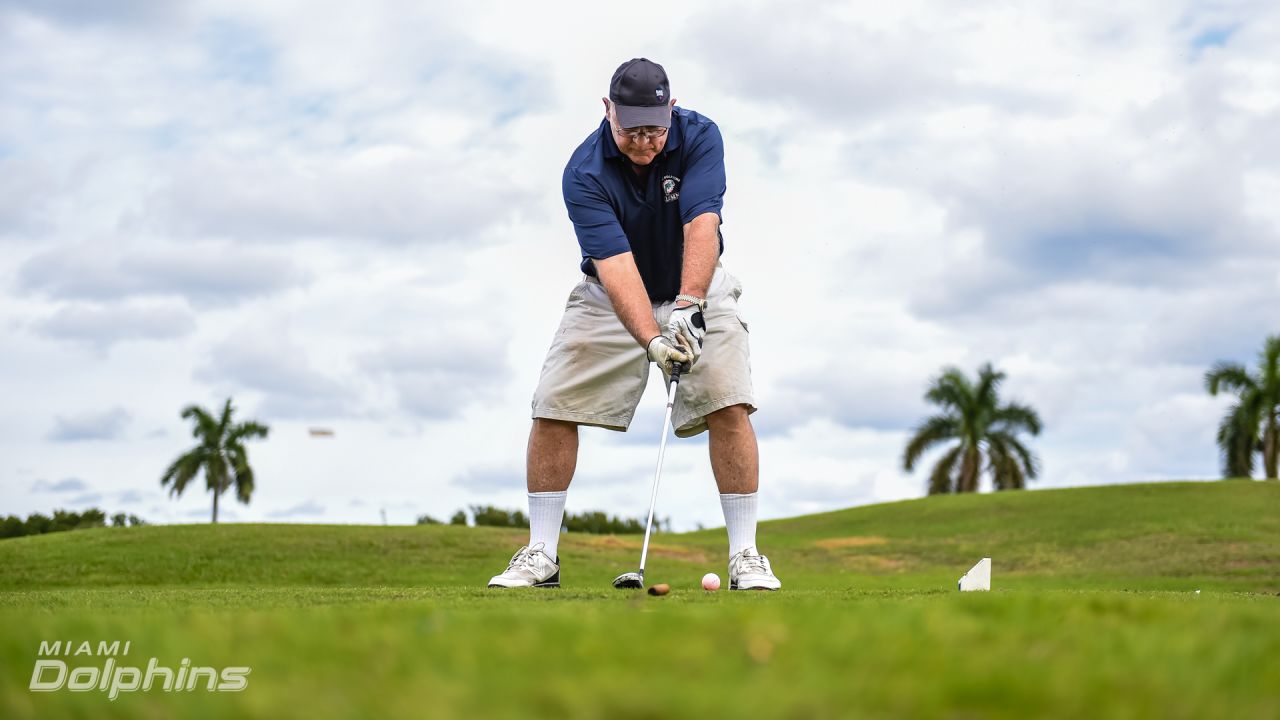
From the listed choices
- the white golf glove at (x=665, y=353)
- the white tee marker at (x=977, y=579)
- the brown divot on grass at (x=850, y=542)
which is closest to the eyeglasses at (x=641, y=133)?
the white golf glove at (x=665, y=353)

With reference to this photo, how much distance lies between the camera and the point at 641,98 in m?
6.92

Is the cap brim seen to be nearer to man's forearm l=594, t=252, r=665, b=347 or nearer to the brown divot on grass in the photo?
man's forearm l=594, t=252, r=665, b=347

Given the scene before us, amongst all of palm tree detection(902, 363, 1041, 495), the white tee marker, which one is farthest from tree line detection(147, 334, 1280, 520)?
the white tee marker

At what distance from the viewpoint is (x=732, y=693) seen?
2102mm

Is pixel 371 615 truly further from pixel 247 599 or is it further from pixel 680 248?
pixel 680 248

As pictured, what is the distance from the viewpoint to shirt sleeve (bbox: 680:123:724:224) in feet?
23.4

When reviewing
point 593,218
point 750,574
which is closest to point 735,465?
point 750,574

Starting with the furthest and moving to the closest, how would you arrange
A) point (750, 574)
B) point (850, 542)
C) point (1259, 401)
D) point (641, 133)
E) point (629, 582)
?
point (1259, 401), point (850, 542), point (641, 133), point (750, 574), point (629, 582)

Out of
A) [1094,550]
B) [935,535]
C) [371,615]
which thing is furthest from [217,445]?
[371,615]

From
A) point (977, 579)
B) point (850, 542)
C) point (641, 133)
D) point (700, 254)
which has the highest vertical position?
point (641, 133)

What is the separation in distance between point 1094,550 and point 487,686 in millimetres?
24156

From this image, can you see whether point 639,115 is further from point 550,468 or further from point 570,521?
point 570,521

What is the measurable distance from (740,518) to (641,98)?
8.19ft

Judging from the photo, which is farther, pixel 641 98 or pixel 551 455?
pixel 551 455
